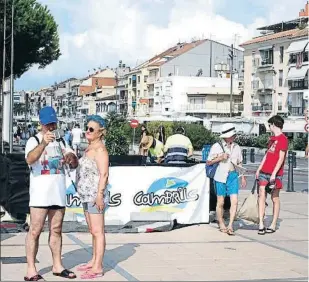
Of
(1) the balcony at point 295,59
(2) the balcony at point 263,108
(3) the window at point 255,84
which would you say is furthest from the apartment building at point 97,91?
(1) the balcony at point 295,59

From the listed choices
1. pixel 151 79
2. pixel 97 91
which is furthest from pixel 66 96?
pixel 151 79

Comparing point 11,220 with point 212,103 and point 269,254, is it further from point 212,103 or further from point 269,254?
point 212,103

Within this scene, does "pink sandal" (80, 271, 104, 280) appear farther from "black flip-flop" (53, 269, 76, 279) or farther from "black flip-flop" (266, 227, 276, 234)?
"black flip-flop" (266, 227, 276, 234)

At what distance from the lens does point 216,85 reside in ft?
336

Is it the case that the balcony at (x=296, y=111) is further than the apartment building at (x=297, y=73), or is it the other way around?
the balcony at (x=296, y=111)

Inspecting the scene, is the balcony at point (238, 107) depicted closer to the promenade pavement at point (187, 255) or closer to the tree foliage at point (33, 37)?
the tree foliage at point (33, 37)

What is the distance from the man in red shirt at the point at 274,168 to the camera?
10.8 m

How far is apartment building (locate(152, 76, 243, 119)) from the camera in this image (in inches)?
3893

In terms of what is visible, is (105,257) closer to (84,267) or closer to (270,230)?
(84,267)

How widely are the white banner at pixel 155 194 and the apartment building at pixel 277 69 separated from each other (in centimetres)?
6227

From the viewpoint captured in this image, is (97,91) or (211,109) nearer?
(211,109)

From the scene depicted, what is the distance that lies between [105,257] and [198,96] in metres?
92.7

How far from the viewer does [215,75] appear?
113 metres

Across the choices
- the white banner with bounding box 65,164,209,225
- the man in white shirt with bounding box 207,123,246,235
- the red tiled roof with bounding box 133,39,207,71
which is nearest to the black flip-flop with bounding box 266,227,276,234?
the man in white shirt with bounding box 207,123,246,235
